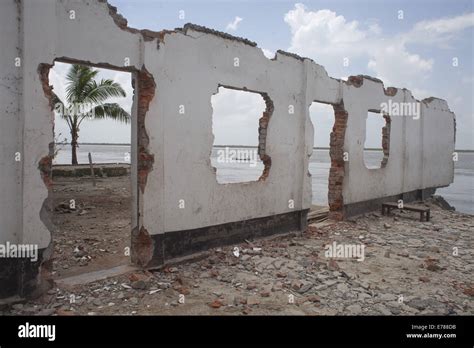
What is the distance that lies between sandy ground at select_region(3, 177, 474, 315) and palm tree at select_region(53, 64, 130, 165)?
8.52 meters

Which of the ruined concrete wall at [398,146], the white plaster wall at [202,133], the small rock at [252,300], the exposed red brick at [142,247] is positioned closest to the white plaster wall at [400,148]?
the ruined concrete wall at [398,146]

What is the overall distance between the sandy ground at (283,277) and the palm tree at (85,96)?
852cm

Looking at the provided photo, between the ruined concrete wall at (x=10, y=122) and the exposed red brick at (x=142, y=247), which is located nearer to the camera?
the ruined concrete wall at (x=10, y=122)

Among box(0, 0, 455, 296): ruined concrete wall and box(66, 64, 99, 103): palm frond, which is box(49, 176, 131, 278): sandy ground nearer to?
box(0, 0, 455, 296): ruined concrete wall

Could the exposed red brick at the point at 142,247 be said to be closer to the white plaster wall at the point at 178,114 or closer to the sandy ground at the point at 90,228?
the white plaster wall at the point at 178,114

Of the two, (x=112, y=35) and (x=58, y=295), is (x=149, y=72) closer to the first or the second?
(x=112, y=35)

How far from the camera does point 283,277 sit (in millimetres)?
5332

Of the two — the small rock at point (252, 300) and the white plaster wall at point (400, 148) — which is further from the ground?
the white plaster wall at point (400, 148)

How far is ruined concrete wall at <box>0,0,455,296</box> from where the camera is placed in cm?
399

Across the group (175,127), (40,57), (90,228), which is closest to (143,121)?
(175,127)

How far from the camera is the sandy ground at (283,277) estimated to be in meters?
4.30

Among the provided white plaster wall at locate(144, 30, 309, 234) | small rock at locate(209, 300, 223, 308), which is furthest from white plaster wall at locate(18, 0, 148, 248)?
small rock at locate(209, 300, 223, 308)

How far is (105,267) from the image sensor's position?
17.7 ft

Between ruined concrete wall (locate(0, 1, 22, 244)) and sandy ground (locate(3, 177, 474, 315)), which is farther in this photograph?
sandy ground (locate(3, 177, 474, 315))
